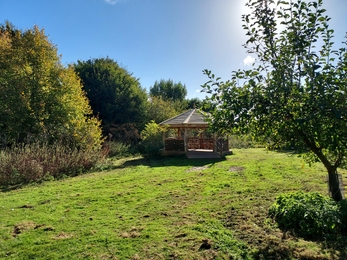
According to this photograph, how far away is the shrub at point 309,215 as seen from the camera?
3488mm

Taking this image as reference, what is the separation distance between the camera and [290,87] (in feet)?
10.0

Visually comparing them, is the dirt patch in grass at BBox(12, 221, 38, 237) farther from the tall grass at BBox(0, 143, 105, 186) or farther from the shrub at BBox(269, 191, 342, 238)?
the tall grass at BBox(0, 143, 105, 186)

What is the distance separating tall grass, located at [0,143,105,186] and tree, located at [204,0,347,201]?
7.98 meters

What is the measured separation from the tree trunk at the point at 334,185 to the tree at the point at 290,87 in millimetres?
681

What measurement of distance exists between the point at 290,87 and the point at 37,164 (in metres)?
9.05

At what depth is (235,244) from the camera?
3354 mm

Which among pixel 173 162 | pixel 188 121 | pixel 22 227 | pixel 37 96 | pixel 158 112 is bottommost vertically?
pixel 22 227

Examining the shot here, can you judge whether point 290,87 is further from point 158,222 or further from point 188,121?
point 188,121

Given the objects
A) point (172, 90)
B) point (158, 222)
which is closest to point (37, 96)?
point (158, 222)

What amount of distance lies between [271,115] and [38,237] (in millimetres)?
3883

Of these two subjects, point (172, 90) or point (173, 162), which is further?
point (172, 90)

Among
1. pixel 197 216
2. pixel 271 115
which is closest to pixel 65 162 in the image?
pixel 197 216

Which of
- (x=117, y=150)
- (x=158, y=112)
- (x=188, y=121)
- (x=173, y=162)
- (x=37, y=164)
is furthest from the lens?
(x=158, y=112)

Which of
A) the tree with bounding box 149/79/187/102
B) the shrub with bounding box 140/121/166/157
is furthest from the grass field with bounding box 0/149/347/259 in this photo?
the tree with bounding box 149/79/187/102
